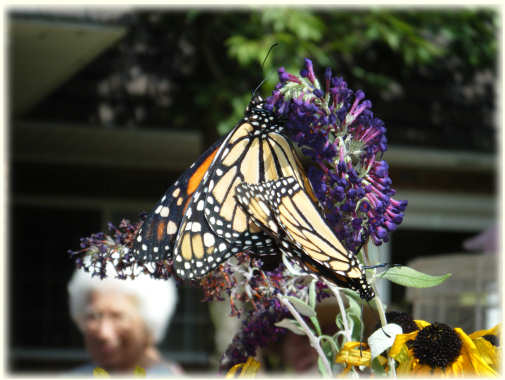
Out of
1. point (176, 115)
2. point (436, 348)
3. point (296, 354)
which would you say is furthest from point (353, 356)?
point (176, 115)

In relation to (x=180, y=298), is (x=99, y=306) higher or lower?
higher

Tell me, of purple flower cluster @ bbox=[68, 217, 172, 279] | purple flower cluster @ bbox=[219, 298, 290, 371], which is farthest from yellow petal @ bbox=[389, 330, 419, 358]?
purple flower cluster @ bbox=[68, 217, 172, 279]

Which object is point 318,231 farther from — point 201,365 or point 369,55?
point 201,365

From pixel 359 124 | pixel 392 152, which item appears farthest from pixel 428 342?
pixel 392 152

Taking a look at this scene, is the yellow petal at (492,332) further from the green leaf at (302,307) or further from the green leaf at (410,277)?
the green leaf at (302,307)

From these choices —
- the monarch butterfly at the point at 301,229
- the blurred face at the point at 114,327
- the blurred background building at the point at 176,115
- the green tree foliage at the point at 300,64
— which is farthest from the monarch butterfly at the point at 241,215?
the blurred background building at the point at 176,115

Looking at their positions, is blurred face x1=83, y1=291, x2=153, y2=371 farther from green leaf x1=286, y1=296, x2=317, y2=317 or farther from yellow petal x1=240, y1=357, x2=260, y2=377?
green leaf x1=286, y1=296, x2=317, y2=317
